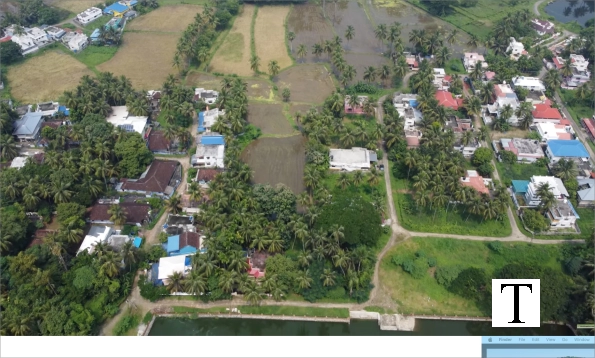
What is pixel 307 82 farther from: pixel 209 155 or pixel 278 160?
pixel 209 155

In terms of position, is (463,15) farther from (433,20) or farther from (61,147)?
(61,147)

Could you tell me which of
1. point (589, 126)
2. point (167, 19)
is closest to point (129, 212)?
point (167, 19)

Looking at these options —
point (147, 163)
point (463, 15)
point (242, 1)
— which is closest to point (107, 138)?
point (147, 163)

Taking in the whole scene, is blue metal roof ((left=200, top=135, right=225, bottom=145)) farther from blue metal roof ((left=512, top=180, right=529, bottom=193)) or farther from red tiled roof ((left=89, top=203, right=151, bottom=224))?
blue metal roof ((left=512, top=180, right=529, bottom=193))

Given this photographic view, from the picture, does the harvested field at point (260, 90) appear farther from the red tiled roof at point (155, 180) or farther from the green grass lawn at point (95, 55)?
the green grass lawn at point (95, 55)

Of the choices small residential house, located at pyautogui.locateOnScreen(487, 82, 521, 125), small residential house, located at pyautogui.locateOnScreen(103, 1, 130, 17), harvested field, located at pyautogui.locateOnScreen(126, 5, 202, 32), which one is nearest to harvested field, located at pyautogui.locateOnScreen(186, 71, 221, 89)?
harvested field, located at pyautogui.locateOnScreen(126, 5, 202, 32)

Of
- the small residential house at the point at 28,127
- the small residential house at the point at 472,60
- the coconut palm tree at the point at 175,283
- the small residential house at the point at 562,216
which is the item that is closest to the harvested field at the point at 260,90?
the small residential house at the point at 28,127
